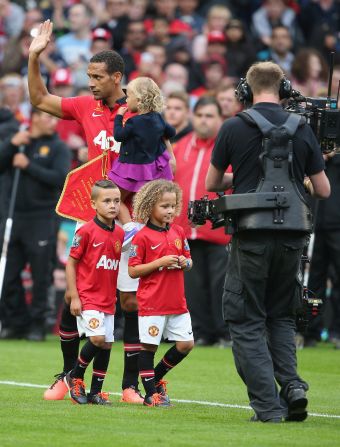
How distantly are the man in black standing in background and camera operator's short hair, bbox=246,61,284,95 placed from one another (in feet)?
24.2

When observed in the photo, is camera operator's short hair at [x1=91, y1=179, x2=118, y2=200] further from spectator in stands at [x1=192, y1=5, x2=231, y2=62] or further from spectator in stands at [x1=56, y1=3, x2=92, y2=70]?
spectator in stands at [x1=192, y1=5, x2=231, y2=62]

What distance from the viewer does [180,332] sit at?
9484 millimetres

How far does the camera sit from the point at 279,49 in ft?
68.9

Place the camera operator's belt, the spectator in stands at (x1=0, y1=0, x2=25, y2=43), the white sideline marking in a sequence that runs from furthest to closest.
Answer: the spectator in stands at (x1=0, y1=0, x2=25, y2=43) < the white sideline marking < the camera operator's belt

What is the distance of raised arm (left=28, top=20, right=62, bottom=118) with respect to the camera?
987 centimetres

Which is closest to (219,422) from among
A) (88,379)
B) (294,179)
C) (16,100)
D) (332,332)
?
(294,179)

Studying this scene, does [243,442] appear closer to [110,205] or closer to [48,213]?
[110,205]

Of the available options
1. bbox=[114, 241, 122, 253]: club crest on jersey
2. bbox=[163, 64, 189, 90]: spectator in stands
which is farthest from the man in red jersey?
bbox=[163, 64, 189, 90]: spectator in stands

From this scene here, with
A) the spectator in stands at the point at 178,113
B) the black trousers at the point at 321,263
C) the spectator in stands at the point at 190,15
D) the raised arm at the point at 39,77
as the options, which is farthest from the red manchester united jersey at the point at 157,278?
the spectator in stands at the point at 190,15

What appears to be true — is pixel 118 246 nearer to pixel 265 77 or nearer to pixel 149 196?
pixel 149 196

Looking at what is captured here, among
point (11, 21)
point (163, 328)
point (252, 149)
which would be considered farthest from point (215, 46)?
point (252, 149)

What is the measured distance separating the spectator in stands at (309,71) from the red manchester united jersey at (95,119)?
31.4ft

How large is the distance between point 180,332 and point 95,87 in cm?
198

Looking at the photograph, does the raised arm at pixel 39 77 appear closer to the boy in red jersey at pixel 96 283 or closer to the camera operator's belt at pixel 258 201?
the boy in red jersey at pixel 96 283
